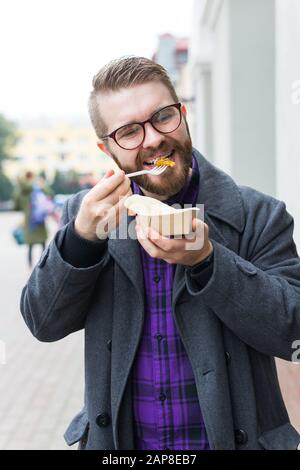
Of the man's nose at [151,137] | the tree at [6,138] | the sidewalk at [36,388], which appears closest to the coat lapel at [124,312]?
the man's nose at [151,137]

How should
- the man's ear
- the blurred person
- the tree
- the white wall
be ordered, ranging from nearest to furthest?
the man's ear → the white wall → the blurred person → the tree

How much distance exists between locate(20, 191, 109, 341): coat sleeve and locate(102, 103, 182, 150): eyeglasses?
27cm

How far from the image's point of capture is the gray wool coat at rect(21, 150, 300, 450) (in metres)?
1.63

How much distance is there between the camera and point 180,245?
4.95ft

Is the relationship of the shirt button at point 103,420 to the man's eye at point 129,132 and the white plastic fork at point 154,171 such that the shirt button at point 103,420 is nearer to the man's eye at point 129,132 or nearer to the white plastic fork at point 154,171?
the white plastic fork at point 154,171

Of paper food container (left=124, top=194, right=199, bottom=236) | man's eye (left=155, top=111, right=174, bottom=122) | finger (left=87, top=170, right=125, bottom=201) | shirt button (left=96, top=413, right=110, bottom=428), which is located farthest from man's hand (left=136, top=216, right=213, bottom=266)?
shirt button (left=96, top=413, right=110, bottom=428)

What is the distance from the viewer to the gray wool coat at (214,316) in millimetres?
1626

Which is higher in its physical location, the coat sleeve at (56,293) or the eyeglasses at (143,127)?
the eyeglasses at (143,127)

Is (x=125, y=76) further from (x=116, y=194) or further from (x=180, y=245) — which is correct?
(x=180, y=245)

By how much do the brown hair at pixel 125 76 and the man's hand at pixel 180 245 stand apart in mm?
427

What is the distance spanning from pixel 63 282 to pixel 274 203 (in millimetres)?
604

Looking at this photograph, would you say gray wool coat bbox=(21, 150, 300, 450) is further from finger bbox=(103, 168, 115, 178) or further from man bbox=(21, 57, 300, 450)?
finger bbox=(103, 168, 115, 178)

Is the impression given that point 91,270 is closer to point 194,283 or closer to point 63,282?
point 63,282

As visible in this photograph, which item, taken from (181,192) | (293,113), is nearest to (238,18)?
(293,113)
